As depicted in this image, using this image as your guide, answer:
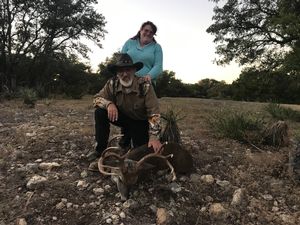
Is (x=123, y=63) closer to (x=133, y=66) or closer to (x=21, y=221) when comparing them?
(x=133, y=66)

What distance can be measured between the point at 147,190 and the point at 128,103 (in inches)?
36.8

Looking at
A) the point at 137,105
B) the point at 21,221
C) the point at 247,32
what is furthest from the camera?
the point at 247,32

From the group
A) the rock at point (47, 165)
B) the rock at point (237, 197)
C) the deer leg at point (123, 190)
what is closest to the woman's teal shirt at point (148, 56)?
the deer leg at point (123, 190)

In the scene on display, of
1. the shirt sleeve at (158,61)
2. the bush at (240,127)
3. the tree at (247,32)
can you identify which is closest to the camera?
the shirt sleeve at (158,61)

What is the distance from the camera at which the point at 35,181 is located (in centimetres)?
437

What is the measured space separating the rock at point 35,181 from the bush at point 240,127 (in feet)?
10.7

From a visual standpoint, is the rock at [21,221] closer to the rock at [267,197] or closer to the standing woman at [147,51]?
the standing woman at [147,51]

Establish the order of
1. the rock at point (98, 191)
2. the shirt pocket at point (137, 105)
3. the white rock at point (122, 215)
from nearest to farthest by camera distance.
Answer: the white rock at point (122, 215)
the rock at point (98, 191)
the shirt pocket at point (137, 105)

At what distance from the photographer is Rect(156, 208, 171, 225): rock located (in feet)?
12.5

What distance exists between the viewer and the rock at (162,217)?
3.80m

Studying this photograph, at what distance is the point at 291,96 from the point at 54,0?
17228mm

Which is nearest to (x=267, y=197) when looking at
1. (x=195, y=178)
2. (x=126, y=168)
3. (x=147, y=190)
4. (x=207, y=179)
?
(x=207, y=179)

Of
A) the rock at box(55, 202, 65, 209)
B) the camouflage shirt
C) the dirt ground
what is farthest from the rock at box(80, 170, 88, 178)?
the camouflage shirt

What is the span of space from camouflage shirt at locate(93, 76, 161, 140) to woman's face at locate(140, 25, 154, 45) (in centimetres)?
61
